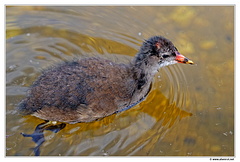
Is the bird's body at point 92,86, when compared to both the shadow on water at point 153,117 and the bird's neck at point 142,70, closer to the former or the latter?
the bird's neck at point 142,70

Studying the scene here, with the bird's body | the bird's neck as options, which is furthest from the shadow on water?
Answer: the bird's neck

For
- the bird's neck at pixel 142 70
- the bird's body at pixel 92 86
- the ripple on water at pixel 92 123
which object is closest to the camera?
the bird's body at pixel 92 86

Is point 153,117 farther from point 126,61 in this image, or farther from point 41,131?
point 41,131

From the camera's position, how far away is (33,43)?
4.89 metres

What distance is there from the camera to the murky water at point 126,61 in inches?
157

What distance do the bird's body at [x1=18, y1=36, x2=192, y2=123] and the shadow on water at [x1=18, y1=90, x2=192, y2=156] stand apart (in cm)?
12

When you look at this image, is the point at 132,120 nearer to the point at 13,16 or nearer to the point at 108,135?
the point at 108,135

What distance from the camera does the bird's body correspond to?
12.6ft

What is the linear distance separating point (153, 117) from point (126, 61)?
3.39ft

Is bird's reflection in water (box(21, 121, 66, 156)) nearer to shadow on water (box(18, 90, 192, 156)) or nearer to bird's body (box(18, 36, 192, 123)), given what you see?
shadow on water (box(18, 90, 192, 156))

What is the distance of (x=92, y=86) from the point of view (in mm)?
3908

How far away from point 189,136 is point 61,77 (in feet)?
5.87

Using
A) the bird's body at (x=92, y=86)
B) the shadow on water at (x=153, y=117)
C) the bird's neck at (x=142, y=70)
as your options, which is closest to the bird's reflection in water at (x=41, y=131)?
the shadow on water at (x=153, y=117)

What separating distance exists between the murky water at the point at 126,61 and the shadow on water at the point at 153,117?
13 mm
